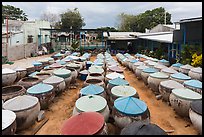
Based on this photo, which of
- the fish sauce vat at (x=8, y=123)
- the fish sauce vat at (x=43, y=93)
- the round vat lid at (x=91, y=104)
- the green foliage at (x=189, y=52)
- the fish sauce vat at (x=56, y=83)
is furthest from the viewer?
the green foliage at (x=189, y=52)

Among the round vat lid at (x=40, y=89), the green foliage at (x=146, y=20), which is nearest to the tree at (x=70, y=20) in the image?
the green foliage at (x=146, y=20)

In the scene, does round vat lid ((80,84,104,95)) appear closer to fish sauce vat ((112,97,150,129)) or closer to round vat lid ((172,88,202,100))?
fish sauce vat ((112,97,150,129))

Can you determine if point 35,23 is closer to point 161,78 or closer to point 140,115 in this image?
point 161,78

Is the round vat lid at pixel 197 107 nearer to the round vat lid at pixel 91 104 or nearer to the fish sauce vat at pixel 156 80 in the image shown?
the round vat lid at pixel 91 104

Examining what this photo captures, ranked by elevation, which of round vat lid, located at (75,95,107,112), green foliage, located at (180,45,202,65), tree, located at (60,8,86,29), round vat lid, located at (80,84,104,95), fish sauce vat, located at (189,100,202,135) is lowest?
fish sauce vat, located at (189,100,202,135)

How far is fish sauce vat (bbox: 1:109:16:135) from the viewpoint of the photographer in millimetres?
5402

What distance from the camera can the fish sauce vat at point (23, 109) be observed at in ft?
22.1

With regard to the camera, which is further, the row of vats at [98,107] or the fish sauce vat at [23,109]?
the fish sauce vat at [23,109]

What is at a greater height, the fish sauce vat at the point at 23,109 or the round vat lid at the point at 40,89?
the round vat lid at the point at 40,89

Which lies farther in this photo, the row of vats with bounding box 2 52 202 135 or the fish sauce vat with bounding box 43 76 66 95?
the fish sauce vat with bounding box 43 76 66 95

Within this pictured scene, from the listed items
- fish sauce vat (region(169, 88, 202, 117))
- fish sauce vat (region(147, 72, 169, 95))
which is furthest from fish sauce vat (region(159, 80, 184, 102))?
fish sauce vat (region(147, 72, 169, 95))

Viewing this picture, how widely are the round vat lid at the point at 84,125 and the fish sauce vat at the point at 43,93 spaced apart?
12.3ft

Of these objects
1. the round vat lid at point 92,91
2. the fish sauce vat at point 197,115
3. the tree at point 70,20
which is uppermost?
the tree at point 70,20

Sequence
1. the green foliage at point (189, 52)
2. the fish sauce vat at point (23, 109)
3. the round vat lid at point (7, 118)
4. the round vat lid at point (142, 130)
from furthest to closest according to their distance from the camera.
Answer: the green foliage at point (189, 52) < the fish sauce vat at point (23, 109) < the round vat lid at point (7, 118) < the round vat lid at point (142, 130)
